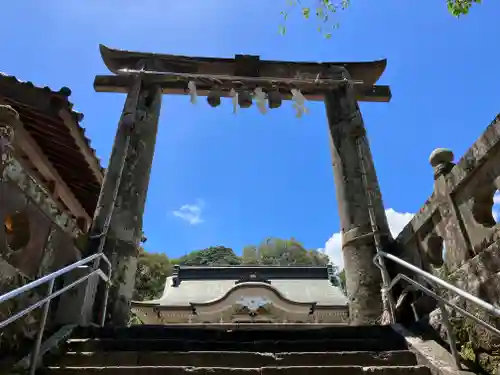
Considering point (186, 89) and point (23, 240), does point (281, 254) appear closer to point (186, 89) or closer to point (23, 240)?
point (186, 89)

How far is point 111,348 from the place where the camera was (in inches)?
157

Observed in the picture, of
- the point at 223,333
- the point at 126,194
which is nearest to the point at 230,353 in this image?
the point at 223,333

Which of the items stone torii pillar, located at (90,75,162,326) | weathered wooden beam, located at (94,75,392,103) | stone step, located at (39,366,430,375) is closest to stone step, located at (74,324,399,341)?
stone step, located at (39,366,430,375)

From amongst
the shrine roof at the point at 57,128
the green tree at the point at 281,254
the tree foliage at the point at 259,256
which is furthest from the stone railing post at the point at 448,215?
the green tree at the point at 281,254

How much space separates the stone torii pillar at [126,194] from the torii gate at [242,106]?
0.01 m

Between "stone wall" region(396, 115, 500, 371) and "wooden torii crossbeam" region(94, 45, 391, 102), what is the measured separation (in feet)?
14.5

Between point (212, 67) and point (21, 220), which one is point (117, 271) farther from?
point (212, 67)

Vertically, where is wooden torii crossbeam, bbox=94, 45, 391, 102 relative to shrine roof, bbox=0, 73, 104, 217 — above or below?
above

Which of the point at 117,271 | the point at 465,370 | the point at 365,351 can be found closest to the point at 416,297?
the point at 365,351

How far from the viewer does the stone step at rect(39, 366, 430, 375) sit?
3.37 meters

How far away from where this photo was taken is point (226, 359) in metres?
3.68

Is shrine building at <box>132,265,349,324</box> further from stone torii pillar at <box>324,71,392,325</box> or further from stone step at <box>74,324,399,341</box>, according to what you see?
stone step at <box>74,324,399,341</box>

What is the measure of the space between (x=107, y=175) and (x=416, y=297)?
4.68 meters

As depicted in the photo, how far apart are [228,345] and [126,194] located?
3293 mm
